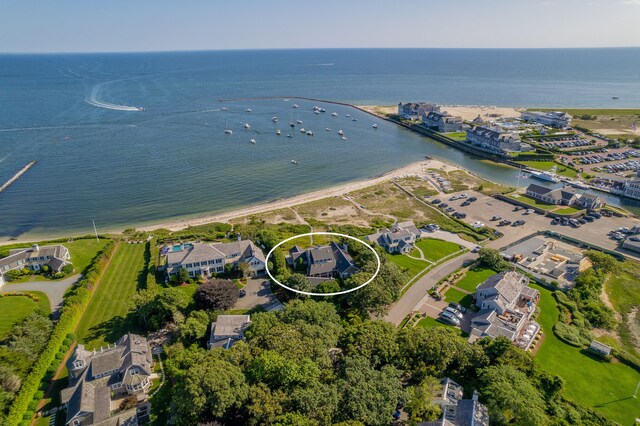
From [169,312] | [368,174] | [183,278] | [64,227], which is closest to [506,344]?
[169,312]

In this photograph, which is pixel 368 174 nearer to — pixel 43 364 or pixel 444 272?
pixel 444 272

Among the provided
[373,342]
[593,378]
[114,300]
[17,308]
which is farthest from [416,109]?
[17,308]

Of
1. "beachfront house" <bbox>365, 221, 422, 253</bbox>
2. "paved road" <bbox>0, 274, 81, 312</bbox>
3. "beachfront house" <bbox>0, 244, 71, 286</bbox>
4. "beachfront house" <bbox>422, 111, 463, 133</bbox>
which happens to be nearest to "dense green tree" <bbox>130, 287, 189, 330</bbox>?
"paved road" <bbox>0, 274, 81, 312</bbox>

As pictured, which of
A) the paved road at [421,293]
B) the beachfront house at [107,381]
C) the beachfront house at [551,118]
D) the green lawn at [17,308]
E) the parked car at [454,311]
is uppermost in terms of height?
the beachfront house at [551,118]

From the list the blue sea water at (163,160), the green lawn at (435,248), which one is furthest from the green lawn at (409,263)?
the blue sea water at (163,160)

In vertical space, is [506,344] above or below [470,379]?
above

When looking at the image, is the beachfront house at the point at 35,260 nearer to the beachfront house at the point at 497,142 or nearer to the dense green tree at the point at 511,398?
the dense green tree at the point at 511,398

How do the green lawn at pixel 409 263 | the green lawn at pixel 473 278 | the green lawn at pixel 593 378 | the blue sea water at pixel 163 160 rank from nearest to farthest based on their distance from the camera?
the green lawn at pixel 593 378, the green lawn at pixel 473 278, the green lawn at pixel 409 263, the blue sea water at pixel 163 160
